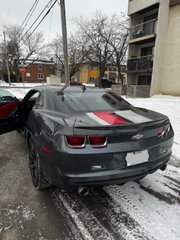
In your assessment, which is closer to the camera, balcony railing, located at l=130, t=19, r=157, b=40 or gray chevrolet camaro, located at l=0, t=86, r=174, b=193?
gray chevrolet camaro, located at l=0, t=86, r=174, b=193

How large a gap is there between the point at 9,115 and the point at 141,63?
15335mm

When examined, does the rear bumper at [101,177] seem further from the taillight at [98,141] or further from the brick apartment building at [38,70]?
the brick apartment building at [38,70]

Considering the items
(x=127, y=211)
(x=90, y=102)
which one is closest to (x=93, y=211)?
(x=127, y=211)

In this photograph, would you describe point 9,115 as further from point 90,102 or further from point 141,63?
point 141,63

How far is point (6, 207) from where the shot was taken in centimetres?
235

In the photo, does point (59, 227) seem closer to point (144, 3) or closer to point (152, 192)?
point (152, 192)

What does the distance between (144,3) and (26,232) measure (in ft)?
61.7

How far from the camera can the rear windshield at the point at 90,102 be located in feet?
8.75

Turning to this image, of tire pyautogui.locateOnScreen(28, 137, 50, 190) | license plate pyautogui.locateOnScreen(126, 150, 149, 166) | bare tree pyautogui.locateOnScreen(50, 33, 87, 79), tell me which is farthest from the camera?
bare tree pyautogui.locateOnScreen(50, 33, 87, 79)

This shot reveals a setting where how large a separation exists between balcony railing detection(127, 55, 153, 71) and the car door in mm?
14411

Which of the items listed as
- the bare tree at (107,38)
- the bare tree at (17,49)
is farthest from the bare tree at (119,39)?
the bare tree at (17,49)

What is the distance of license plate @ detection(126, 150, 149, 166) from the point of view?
2057mm

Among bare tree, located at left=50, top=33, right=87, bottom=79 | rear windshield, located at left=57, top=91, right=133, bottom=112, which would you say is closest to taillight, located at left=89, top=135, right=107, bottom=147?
rear windshield, located at left=57, top=91, right=133, bottom=112

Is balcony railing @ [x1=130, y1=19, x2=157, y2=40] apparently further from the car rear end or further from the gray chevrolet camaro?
the car rear end
